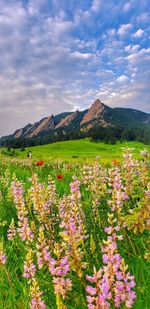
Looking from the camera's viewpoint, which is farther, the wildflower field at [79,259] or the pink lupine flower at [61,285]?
the pink lupine flower at [61,285]

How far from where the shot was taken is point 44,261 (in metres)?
3.12

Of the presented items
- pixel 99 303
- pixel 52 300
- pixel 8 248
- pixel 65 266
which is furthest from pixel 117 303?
pixel 8 248

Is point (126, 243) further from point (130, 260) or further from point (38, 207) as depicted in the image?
point (38, 207)

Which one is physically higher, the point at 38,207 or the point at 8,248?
the point at 38,207

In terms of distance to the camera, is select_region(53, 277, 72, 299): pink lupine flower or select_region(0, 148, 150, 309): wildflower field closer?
select_region(0, 148, 150, 309): wildflower field

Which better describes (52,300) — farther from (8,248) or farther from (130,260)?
(8,248)

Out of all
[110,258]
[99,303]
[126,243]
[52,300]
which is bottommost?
[52,300]

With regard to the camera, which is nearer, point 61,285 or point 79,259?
point 61,285

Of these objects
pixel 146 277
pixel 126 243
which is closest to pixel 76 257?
pixel 146 277

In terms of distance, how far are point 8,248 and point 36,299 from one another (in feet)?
10.2

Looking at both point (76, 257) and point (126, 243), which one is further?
point (126, 243)

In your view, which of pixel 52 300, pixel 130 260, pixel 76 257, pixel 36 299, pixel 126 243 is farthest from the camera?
pixel 126 243

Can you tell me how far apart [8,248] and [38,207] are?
1.78 metres

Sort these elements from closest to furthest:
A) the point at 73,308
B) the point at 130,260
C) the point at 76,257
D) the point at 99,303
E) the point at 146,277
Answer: the point at 99,303
the point at 76,257
the point at 73,308
the point at 146,277
the point at 130,260
